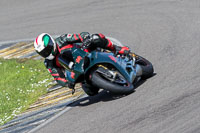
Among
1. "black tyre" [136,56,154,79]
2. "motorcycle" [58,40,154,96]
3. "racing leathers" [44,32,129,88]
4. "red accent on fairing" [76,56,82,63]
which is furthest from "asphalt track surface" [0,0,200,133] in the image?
"red accent on fairing" [76,56,82,63]

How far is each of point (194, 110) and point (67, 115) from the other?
285 cm

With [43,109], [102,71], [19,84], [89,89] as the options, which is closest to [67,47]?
[102,71]

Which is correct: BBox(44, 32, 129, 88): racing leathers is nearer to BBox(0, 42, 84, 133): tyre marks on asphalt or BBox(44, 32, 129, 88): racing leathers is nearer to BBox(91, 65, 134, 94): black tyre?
BBox(91, 65, 134, 94): black tyre

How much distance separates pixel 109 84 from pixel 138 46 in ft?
12.7

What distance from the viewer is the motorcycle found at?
8.95 m

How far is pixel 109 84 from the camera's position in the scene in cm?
890

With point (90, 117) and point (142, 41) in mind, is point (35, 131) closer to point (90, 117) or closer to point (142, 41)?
point (90, 117)

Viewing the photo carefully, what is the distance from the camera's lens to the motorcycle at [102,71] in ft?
29.3

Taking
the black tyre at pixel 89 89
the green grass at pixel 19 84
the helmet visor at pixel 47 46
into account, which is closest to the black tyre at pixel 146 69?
the black tyre at pixel 89 89

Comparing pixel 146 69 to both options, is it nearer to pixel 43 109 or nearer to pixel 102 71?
pixel 102 71

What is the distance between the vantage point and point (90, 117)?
884 centimetres

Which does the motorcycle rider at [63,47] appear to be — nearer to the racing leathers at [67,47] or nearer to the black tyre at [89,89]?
the racing leathers at [67,47]

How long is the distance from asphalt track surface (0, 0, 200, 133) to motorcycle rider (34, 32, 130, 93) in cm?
87

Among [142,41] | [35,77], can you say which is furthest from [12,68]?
[142,41]
